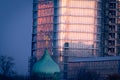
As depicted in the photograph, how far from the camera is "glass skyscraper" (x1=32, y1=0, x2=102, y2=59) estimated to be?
377 ft

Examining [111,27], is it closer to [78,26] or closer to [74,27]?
[78,26]

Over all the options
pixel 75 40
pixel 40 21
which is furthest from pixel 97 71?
pixel 40 21

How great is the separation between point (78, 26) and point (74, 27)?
0.78 m

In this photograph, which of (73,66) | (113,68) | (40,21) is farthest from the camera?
(40,21)

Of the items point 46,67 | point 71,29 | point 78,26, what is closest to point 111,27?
point 78,26

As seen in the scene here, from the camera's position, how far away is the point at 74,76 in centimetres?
10975

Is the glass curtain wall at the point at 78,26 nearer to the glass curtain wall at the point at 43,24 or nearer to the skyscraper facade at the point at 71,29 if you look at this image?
the skyscraper facade at the point at 71,29

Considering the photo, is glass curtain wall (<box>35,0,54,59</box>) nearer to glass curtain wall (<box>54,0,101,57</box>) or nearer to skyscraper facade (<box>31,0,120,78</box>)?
skyscraper facade (<box>31,0,120,78</box>)

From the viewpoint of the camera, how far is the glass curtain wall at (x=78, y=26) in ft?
378

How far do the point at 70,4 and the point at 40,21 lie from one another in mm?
6940

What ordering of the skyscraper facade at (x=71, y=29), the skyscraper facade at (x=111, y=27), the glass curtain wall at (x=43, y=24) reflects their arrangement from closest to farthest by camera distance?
the skyscraper facade at (x=71, y=29) < the glass curtain wall at (x=43, y=24) < the skyscraper facade at (x=111, y=27)

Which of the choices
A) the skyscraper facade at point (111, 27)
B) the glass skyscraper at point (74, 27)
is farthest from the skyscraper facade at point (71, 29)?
the skyscraper facade at point (111, 27)

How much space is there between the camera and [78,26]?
116 m

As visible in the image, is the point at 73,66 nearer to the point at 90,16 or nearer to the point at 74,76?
the point at 74,76
